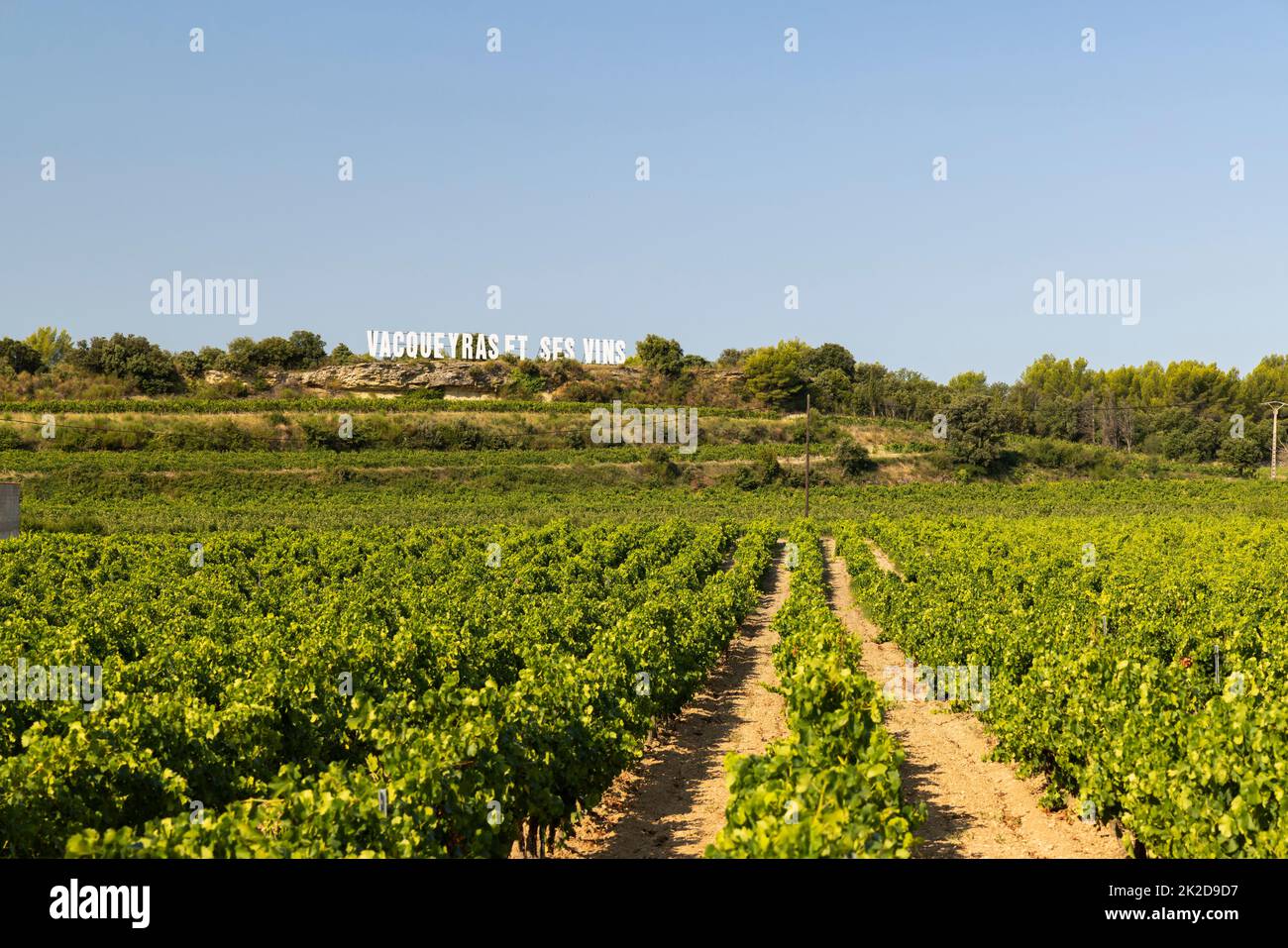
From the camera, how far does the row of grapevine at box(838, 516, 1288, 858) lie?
9016mm

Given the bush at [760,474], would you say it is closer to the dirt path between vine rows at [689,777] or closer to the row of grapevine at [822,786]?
the dirt path between vine rows at [689,777]

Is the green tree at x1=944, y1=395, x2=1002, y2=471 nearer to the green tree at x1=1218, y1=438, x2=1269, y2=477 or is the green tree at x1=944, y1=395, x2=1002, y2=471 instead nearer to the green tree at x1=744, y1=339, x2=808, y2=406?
the green tree at x1=1218, y1=438, x2=1269, y2=477

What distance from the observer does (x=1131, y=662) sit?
12148 mm

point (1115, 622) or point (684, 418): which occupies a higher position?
point (684, 418)

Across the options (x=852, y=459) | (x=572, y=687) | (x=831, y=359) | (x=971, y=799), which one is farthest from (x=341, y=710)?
(x=831, y=359)

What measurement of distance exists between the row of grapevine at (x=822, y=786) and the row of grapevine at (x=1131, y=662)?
209 cm

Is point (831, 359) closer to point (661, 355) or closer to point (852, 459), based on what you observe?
point (661, 355)

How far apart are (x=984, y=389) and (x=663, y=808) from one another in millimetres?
128955

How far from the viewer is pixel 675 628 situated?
18109mm

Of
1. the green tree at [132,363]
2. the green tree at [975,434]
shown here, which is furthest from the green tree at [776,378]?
the green tree at [132,363]

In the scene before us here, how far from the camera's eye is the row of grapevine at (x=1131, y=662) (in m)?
9.02
